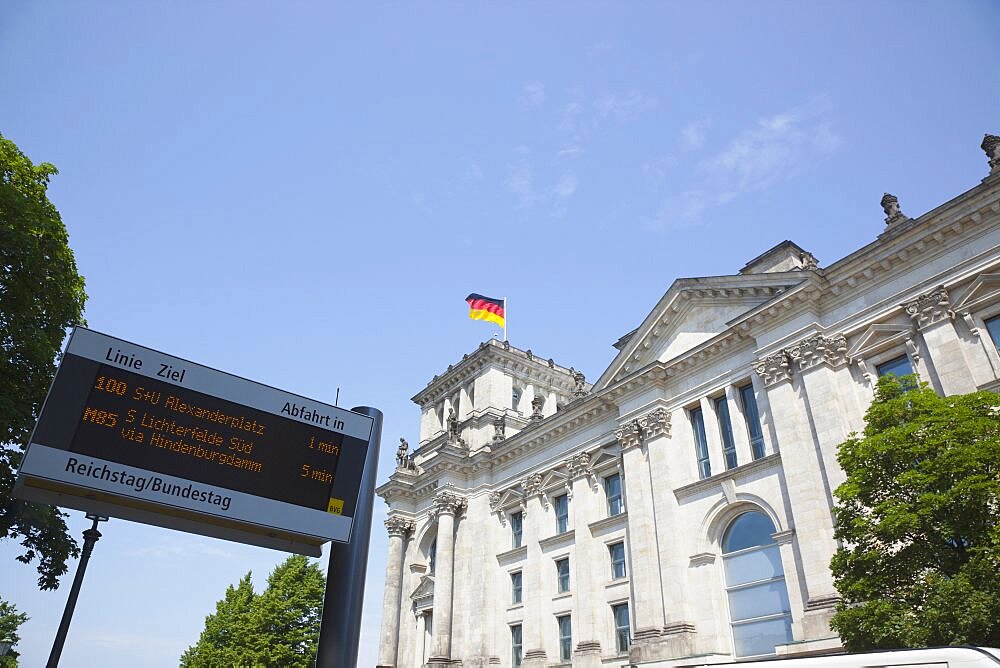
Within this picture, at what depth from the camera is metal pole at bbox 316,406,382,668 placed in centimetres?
1117

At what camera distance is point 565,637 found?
3331cm

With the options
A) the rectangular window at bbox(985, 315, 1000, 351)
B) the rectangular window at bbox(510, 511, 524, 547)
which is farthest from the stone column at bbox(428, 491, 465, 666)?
the rectangular window at bbox(985, 315, 1000, 351)

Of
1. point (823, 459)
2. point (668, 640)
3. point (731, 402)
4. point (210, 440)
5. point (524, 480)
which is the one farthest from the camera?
point (524, 480)

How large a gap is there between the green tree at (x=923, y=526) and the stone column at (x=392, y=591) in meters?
30.9

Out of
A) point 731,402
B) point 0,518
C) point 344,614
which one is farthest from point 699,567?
point 0,518

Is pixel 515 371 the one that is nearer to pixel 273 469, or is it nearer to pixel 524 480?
pixel 524 480

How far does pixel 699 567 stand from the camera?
1090 inches

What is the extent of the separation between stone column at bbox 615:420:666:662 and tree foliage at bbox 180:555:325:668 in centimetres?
2757

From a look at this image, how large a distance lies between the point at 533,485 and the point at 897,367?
20379 millimetres

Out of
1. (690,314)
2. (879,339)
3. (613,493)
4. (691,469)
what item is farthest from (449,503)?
(879,339)

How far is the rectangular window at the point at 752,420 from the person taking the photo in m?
27.4

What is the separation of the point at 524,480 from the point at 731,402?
1463cm

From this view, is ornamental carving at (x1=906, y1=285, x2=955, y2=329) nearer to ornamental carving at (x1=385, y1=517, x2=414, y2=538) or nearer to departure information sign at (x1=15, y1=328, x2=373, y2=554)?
departure information sign at (x1=15, y1=328, x2=373, y2=554)

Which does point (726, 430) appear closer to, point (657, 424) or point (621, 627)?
point (657, 424)
